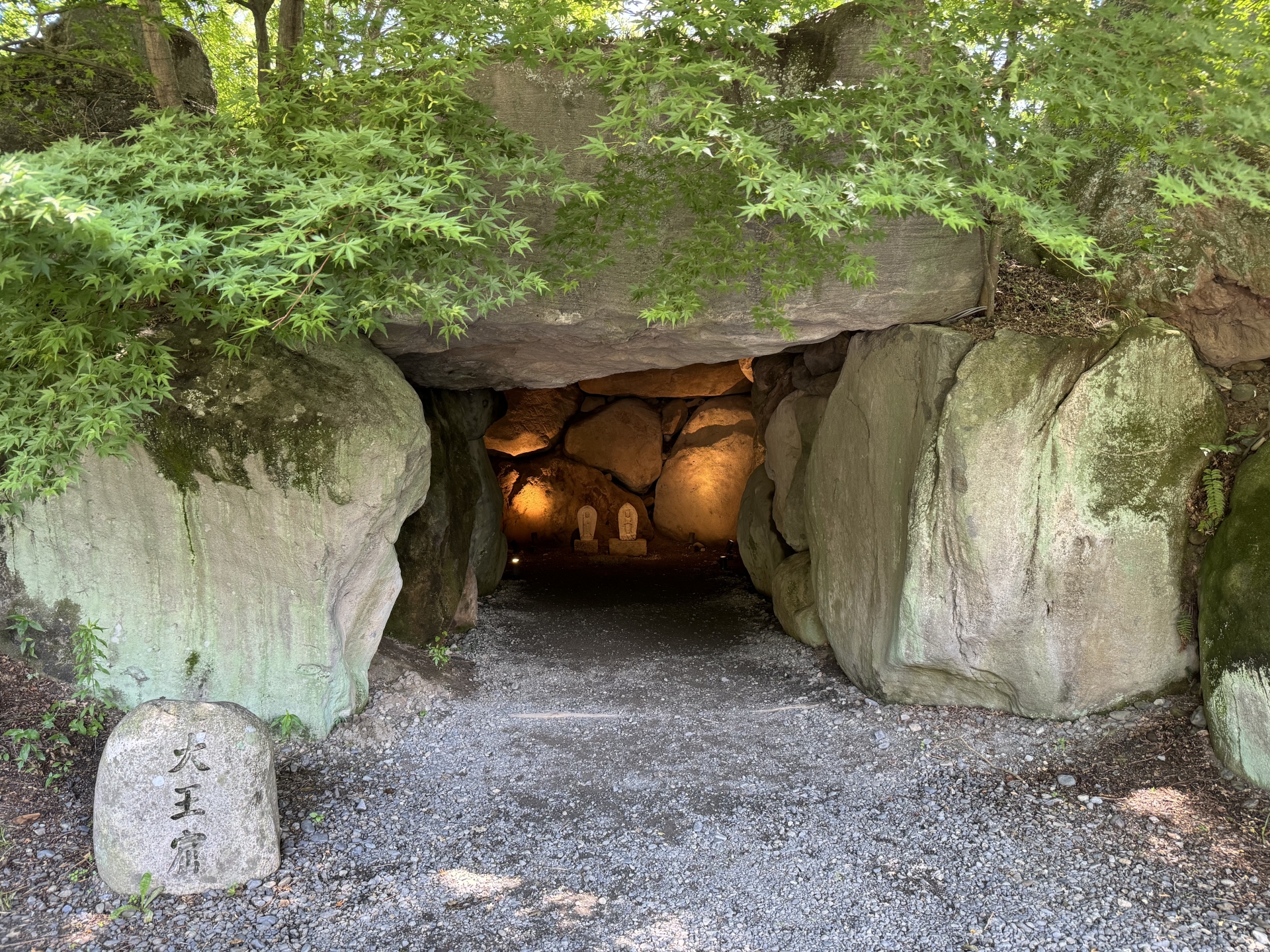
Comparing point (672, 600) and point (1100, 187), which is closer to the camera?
point (1100, 187)

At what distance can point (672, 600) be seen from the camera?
961 centimetres

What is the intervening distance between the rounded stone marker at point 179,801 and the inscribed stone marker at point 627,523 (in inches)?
355

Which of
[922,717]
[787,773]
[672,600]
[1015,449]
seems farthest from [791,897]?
[672,600]

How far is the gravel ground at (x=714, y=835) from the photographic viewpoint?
3613 millimetres

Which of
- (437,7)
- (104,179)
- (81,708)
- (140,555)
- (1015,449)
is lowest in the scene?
(81,708)

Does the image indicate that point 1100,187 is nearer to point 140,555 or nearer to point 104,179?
point 104,179

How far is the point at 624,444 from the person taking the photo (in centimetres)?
1326

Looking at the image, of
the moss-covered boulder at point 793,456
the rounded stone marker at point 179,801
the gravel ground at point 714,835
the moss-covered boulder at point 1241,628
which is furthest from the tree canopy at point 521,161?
the moss-covered boulder at point 793,456

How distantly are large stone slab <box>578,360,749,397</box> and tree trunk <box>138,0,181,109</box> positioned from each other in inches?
299

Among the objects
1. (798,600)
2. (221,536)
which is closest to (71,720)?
(221,536)

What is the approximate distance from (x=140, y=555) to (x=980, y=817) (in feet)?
16.2

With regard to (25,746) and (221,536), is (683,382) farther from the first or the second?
(25,746)

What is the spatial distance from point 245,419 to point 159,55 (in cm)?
219

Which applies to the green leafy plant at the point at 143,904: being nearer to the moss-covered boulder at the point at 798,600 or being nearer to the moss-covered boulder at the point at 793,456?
the moss-covered boulder at the point at 798,600
